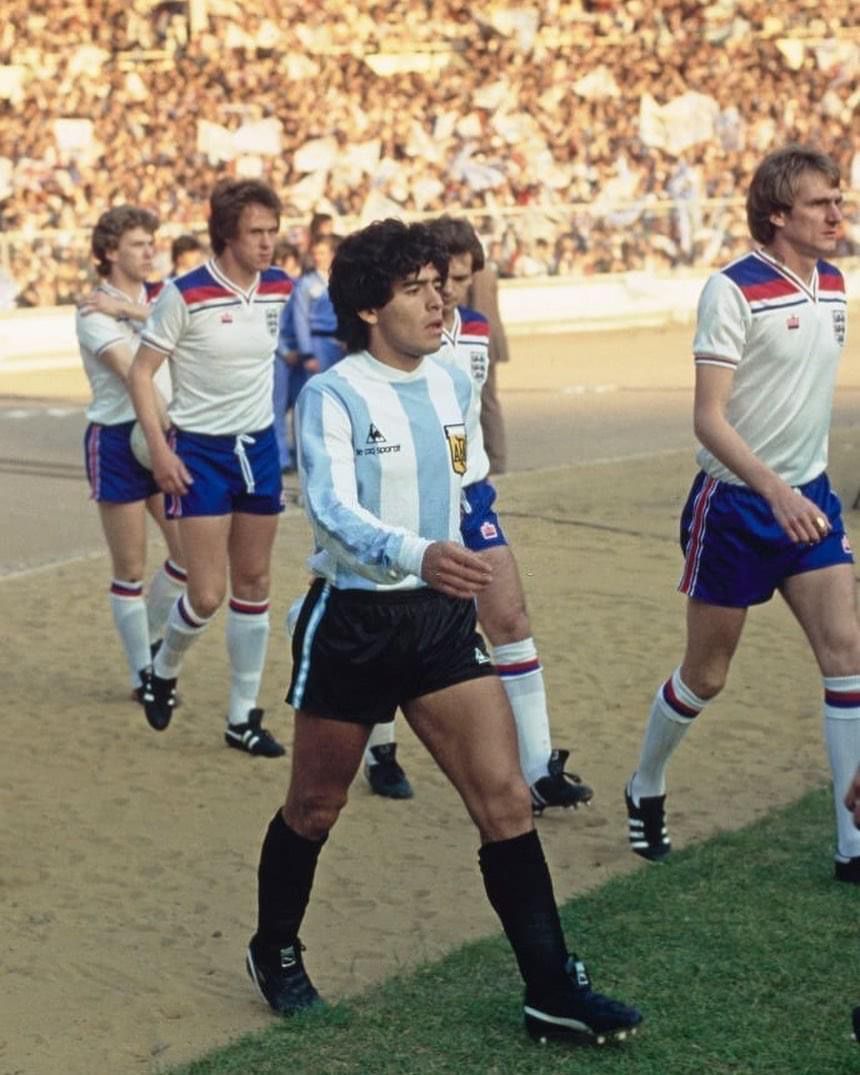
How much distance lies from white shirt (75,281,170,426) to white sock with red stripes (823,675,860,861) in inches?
124

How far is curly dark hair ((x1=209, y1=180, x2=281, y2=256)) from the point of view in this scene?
6.80 meters

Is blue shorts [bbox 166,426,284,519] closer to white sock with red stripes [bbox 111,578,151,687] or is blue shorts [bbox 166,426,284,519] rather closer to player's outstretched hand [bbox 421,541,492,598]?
white sock with red stripes [bbox 111,578,151,687]

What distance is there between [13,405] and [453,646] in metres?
14.9

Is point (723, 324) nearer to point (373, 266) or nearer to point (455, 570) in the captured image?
point (373, 266)

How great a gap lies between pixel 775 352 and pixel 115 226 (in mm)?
3224

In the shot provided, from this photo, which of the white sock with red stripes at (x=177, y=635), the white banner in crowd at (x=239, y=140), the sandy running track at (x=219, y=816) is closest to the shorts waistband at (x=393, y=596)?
the sandy running track at (x=219, y=816)

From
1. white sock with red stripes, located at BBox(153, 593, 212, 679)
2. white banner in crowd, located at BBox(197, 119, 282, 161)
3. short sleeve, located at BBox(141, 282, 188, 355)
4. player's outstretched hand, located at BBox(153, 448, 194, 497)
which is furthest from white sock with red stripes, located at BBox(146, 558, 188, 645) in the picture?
white banner in crowd, located at BBox(197, 119, 282, 161)

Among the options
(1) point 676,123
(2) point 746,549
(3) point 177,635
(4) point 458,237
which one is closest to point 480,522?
(4) point 458,237

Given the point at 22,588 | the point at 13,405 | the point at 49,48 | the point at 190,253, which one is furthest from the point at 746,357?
the point at 49,48

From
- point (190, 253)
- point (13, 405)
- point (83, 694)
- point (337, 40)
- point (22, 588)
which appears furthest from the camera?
point (337, 40)

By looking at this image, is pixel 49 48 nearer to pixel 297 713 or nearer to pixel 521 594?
pixel 521 594

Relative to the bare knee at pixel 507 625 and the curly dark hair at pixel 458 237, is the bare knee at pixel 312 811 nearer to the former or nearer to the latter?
the bare knee at pixel 507 625

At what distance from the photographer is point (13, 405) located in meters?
18.7

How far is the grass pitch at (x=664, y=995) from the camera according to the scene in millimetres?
4273
